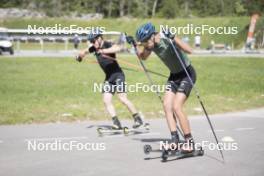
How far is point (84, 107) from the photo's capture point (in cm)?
1706

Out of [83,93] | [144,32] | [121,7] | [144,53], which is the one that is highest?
[144,32]

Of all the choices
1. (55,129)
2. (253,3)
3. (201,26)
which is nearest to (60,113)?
(55,129)

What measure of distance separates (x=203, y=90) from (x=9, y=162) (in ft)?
43.0

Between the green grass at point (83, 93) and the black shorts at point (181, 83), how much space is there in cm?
555

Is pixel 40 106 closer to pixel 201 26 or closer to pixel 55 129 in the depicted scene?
pixel 55 129

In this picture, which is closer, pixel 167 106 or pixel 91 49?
pixel 167 106

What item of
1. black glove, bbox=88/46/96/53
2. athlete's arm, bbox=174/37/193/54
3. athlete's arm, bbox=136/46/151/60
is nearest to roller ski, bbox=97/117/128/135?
black glove, bbox=88/46/96/53

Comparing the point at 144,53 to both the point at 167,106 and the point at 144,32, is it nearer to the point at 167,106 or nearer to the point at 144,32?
the point at 144,32

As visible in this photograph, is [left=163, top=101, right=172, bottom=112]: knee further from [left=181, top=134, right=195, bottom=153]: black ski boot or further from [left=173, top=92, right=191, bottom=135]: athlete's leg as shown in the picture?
[left=181, top=134, right=195, bottom=153]: black ski boot

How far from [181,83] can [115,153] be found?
5.37 ft

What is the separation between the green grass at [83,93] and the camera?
1606 cm

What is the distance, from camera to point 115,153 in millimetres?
10211

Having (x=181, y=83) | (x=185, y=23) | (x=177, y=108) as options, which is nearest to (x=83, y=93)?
(x=181, y=83)

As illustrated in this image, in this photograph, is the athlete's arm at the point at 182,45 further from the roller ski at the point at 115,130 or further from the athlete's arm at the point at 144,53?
the roller ski at the point at 115,130
